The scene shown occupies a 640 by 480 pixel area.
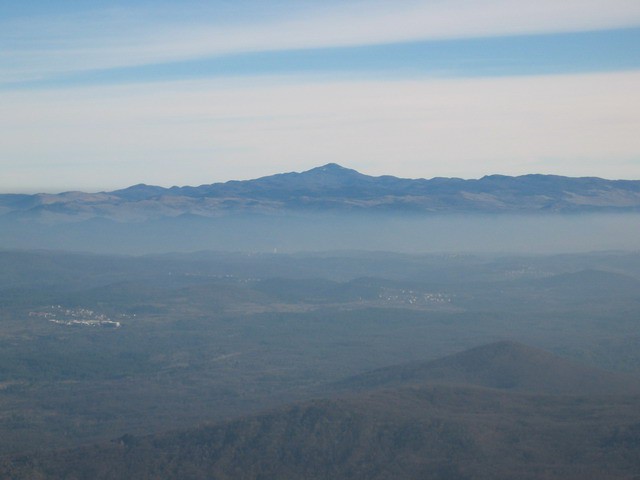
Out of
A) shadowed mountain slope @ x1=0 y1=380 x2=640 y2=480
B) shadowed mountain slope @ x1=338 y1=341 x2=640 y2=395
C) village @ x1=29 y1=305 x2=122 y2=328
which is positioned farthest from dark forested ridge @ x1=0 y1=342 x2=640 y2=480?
village @ x1=29 y1=305 x2=122 y2=328

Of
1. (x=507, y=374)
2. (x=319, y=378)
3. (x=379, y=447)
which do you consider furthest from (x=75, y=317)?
(x=379, y=447)

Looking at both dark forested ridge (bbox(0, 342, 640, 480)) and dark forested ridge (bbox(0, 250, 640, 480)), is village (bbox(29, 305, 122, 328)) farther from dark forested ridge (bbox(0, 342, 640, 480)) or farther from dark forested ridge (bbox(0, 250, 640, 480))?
dark forested ridge (bbox(0, 342, 640, 480))

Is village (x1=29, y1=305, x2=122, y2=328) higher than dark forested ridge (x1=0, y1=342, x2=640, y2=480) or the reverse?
Answer: the reverse

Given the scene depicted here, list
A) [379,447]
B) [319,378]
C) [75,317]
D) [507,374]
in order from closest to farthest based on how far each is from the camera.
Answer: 1. [379,447]
2. [507,374]
3. [319,378]
4. [75,317]

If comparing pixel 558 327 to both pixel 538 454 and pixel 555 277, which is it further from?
pixel 538 454

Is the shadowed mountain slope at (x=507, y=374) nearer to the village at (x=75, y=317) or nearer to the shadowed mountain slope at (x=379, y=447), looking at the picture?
the shadowed mountain slope at (x=379, y=447)

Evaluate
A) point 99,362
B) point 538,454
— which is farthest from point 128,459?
point 99,362

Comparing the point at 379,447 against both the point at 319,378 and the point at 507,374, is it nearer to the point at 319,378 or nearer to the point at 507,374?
the point at 507,374

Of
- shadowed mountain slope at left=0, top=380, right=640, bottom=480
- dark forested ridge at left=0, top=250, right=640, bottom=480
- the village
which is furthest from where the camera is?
the village

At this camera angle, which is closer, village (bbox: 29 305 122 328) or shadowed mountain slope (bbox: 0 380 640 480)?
shadowed mountain slope (bbox: 0 380 640 480)

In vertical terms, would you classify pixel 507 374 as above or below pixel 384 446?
above
